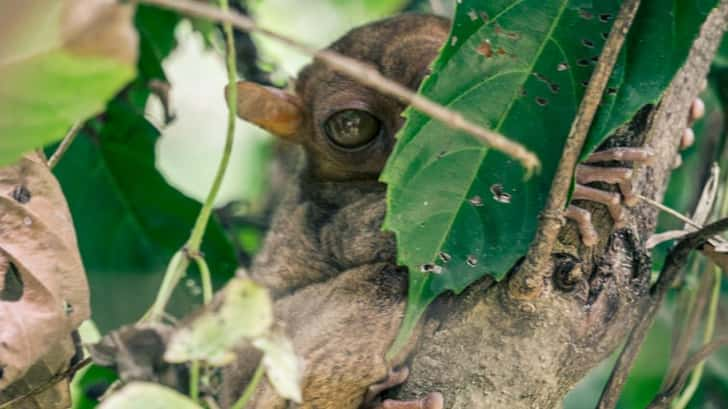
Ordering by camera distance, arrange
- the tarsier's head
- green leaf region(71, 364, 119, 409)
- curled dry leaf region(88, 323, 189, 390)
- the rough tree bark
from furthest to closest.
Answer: green leaf region(71, 364, 119, 409)
the tarsier's head
the rough tree bark
curled dry leaf region(88, 323, 189, 390)

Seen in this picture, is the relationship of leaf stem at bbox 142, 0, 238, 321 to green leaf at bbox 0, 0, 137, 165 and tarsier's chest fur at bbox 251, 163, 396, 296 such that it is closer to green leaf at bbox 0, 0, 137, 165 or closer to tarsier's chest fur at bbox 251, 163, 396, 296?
green leaf at bbox 0, 0, 137, 165

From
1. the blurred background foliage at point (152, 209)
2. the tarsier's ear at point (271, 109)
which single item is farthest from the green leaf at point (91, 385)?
the tarsier's ear at point (271, 109)

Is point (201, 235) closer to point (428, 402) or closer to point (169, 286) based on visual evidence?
point (169, 286)

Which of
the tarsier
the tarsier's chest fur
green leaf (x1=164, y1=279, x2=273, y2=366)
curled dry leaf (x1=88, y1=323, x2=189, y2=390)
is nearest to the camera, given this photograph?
green leaf (x1=164, y1=279, x2=273, y2=366)

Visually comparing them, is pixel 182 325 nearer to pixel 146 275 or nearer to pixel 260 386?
pixel 260 386

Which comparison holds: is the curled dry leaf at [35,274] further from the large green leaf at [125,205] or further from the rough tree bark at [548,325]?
the large green leaf at [125,205]

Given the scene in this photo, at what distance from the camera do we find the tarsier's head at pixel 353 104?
3.04 meters

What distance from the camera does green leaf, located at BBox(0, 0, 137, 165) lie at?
120cm

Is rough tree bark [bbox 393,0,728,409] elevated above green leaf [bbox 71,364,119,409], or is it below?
above

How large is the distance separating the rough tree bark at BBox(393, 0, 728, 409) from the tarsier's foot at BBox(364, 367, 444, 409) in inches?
0.8

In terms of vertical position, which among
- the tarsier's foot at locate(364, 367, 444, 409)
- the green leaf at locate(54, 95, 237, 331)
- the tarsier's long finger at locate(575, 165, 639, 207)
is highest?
the tarsier's long finger at locate(575, 165, 639, 207)

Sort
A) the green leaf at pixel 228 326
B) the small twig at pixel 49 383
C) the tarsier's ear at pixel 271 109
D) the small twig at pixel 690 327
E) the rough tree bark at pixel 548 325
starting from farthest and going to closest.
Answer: the tarsier's ear at pixel 271 109 → the small twig at pixel 690 327 → the small twig at pixel 49 383 → the rough tree bark at pixel 548 325 → the green leaf at pixel 228 326

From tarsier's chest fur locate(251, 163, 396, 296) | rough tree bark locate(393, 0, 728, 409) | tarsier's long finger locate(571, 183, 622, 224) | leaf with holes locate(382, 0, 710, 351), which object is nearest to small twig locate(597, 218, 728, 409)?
rough tree bark locate(393, 0, 728, 409)

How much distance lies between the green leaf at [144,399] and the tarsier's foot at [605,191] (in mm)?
977
